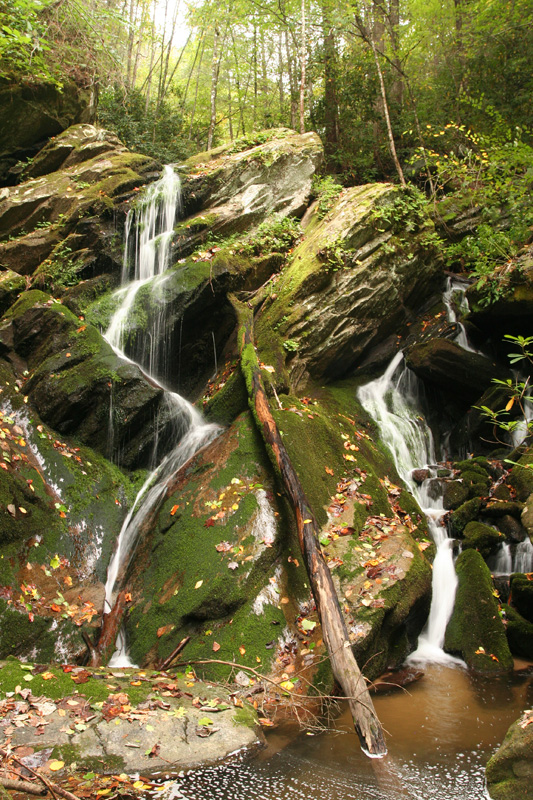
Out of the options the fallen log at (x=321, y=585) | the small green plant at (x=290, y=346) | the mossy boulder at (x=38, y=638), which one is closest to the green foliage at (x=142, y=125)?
the small green plant at (x=290, y=346)

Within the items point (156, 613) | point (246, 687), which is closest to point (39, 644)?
point (156, 613)

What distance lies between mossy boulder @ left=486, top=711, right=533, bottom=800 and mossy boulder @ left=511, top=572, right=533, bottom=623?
3.00 meters

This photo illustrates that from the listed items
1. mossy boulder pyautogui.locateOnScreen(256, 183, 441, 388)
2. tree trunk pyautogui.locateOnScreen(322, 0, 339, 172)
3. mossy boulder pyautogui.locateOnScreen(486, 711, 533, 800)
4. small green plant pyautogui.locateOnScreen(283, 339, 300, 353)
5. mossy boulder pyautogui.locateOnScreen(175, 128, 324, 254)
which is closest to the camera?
mossy boulder pyautogui.locateOnScreen(486, 711, 533, 800)

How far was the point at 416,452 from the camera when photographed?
9438 millimetres

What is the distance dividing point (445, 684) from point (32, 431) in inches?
238

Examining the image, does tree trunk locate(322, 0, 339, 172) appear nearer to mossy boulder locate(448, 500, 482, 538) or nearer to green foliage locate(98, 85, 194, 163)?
green foliage locate(98, 85, 194, 163)

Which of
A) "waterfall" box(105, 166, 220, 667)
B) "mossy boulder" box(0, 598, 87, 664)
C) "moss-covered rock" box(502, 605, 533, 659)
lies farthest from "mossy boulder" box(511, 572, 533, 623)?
"mossy boulder" box(0, 598, 87, 664)

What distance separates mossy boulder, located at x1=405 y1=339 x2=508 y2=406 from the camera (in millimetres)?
9539

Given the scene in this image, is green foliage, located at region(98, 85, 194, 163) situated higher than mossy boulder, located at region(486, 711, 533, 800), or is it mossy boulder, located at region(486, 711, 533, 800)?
green foliage, located at region(98, 85, 194, 163)

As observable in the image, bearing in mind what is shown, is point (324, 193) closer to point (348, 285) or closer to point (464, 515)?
point (348, 285)

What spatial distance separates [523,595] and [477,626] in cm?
77

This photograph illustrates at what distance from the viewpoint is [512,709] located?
4258 millimetres

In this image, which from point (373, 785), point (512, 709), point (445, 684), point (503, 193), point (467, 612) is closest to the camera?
point (373, 785)

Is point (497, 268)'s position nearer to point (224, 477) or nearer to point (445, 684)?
point (224, 477)
